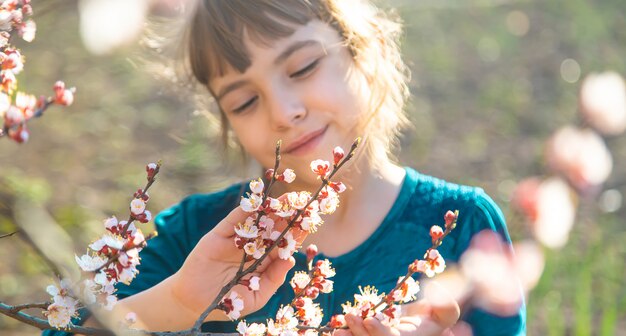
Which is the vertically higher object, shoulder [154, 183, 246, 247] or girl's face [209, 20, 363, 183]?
girl's face [209, 20, 363, 183]

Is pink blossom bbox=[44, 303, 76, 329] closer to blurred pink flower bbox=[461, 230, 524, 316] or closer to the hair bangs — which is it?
the hair bangs

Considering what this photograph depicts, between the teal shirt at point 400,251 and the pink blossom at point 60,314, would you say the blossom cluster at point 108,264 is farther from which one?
the teal shirt at point 400,251

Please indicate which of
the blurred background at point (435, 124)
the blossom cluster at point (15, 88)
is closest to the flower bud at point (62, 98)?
the blossom cluster at point (15, 88)

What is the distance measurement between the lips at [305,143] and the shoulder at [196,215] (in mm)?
329

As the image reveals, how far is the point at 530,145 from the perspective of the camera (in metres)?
4.18

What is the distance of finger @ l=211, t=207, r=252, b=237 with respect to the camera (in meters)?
1.22

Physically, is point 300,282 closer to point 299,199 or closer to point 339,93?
point 299,199

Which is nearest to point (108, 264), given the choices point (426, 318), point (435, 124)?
point (426, 318)

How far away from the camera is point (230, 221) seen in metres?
1.25

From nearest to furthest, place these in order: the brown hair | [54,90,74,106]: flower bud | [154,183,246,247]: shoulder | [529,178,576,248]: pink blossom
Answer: [54,90,74,106]: flower bud, [529,178,576,248]: pink blossom, the brown hair, [154,183,246,247]: shoulder

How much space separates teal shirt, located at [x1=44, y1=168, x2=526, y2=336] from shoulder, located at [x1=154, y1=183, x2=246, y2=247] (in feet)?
0.09

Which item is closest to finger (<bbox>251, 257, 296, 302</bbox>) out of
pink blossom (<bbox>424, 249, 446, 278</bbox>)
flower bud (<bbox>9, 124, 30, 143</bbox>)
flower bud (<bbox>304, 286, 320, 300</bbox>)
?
flower bud (<bbox>304, 286, 320, 300</bbox>)

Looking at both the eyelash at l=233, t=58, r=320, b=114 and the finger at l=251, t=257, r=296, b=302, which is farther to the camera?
the eyelash at l=233, t=58, r=320, b=114

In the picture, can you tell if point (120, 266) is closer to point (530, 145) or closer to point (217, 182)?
point (217, 182)
